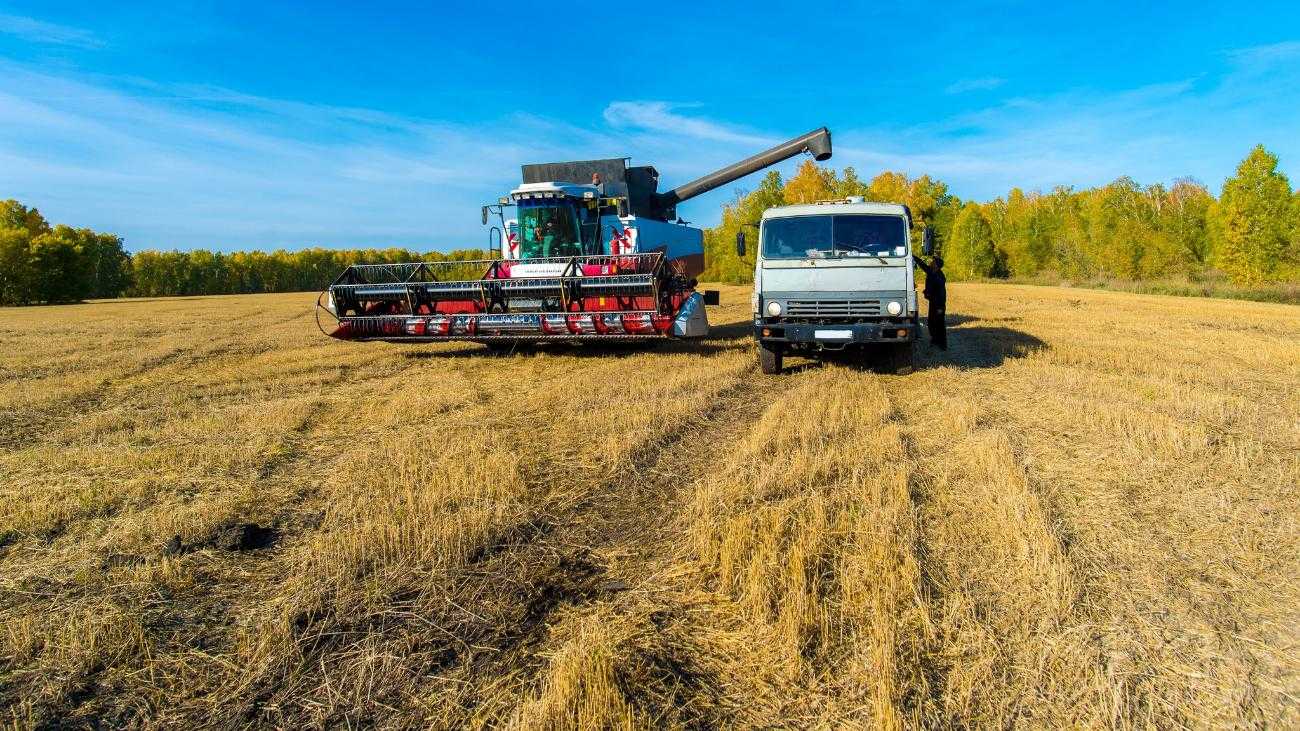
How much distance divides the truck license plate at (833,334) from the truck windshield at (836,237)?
3.54 feet

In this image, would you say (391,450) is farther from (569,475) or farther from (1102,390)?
(1102,390)

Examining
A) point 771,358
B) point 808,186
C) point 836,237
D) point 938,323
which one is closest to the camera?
point 836,237

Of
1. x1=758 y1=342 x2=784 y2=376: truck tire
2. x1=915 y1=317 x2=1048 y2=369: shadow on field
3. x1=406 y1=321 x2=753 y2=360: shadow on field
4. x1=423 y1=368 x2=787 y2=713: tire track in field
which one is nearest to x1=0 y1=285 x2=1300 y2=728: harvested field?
x1=423 y1=368 x2=787 y2=713: tire track in field

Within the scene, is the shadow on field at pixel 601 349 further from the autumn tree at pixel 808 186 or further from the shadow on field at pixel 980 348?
the autumn tree at pixel 808 186

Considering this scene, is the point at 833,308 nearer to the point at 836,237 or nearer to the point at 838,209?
the point at 836,237

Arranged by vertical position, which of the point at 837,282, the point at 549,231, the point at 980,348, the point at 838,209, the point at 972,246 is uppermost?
the point at 972,246

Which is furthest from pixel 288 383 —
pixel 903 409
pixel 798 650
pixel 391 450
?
pixel 798 650

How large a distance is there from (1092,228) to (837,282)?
148 ft

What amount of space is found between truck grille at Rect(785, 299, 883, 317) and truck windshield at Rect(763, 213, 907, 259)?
2.26 feet

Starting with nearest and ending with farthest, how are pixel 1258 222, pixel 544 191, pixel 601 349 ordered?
pixel 601 349 < pixel 544 191 < pixel 1258 222

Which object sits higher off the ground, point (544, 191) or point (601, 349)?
point (544, 191)

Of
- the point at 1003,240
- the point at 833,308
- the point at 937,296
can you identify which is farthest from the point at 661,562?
the point at 1003,240

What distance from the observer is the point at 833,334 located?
8.36m

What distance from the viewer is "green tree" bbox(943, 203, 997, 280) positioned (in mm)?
50156
